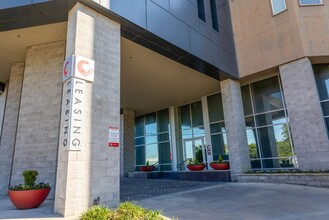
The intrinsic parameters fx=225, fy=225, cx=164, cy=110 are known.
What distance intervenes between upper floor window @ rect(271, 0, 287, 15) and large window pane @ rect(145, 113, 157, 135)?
1229 cm

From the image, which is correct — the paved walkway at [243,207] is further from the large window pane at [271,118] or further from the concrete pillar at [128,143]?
the concrete pillar at [128,143]

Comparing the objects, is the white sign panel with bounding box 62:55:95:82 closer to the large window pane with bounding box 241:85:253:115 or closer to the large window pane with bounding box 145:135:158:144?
the large window pane with bounding box 241:85:253:115

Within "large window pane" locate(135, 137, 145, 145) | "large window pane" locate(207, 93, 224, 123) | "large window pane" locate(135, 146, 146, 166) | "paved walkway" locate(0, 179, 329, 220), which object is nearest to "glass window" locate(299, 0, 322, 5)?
"large window pane" locate(207, 93, 224, 123)

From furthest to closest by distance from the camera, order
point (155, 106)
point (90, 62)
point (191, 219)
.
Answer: point (155, 106) < point (90, 62) < point (191, 219)

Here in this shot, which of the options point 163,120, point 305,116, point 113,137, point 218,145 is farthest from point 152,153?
point 113,137

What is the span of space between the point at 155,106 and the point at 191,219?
13929mm

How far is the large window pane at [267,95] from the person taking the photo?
12.6m

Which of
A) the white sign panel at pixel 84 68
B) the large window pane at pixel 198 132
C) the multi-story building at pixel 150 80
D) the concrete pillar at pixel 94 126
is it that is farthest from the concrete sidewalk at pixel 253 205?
the large window pane at pixel 198 132

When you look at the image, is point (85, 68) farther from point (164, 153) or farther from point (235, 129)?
point (164, 153)

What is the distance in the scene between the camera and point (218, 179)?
12.5m

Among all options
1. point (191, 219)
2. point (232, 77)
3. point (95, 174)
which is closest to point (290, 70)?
point (232, 77)

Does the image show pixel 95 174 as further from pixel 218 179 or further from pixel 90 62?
pixel 218 179

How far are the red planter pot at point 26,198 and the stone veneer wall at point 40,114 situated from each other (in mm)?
1823

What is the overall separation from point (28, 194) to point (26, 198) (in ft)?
0.36
